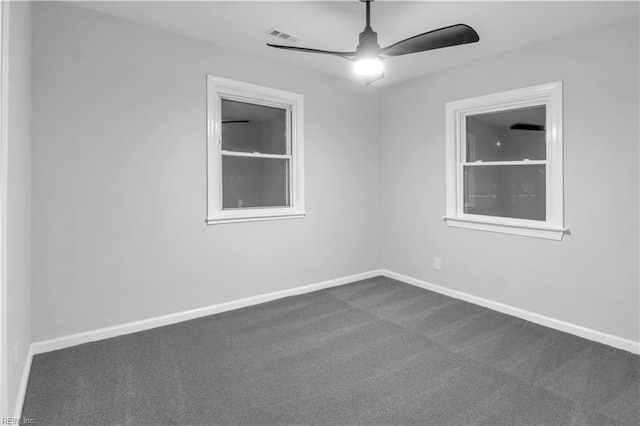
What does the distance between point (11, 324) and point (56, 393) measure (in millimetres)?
638

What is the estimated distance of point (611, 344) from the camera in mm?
2881

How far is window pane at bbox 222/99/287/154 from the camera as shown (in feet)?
12.0

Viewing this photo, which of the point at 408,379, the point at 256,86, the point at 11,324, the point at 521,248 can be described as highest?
the point at 256,86

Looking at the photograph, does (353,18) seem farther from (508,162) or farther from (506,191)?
(506,191)

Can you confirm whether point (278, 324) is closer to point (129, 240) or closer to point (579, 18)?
point (129, 240)

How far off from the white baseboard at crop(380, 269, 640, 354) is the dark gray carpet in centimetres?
8

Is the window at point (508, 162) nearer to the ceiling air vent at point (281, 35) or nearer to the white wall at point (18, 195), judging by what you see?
the ceiling air vent at point (281, 35)

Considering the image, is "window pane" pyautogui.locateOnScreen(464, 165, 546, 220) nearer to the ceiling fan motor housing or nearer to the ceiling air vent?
the ceiling fan motor housing

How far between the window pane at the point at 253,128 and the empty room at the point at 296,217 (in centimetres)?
2

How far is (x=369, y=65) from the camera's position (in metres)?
2.53

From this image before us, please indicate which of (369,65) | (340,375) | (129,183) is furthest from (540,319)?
(129,183)

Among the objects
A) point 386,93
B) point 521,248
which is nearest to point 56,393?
point 521,248

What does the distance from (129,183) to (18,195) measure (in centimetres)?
97

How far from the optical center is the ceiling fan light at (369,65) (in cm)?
249
